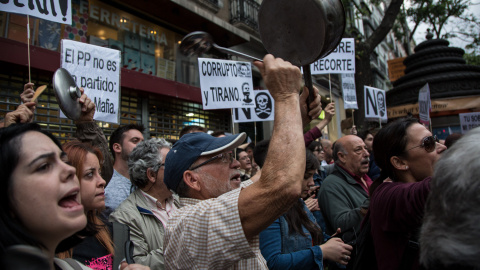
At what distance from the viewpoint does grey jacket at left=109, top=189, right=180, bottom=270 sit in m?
2.53

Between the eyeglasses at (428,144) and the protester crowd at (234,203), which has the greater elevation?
the eyeglasses at (428,144)

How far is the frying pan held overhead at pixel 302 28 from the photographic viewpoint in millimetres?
1601

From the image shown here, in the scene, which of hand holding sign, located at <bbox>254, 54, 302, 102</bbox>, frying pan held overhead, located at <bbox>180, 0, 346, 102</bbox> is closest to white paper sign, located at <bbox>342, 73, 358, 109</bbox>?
frying pan held overhead, located at <bbox>180, 0, 346, 102</bbox>

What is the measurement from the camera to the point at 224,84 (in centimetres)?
614

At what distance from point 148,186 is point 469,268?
2549mm

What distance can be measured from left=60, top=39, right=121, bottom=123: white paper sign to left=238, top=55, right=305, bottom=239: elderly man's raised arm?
3.64m

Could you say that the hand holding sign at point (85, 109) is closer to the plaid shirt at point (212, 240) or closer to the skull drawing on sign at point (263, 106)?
the plaid shirt at point (212, 240)

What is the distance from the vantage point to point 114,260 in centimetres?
223

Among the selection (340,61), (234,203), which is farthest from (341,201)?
(340,61)

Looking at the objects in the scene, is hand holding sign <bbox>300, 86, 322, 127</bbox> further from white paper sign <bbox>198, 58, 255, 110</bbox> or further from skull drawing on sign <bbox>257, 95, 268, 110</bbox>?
skull drawing on sign <bbox>257, 95, 268, 110</bbox>

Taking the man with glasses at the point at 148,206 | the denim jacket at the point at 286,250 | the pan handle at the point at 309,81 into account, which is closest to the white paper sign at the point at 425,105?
the denim jacket at the point at 286,250

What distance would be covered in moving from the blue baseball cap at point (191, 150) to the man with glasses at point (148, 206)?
0.38 meters

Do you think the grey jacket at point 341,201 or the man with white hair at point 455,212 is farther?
the grey jacket at point 341,201

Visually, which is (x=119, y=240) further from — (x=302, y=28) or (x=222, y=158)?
(x=302, y=28)
